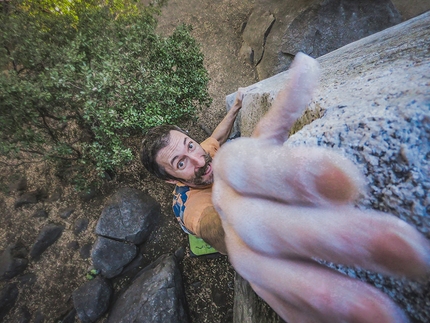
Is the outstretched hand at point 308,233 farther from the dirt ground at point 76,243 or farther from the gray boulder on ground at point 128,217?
the gray boulder on ground at point 128,217

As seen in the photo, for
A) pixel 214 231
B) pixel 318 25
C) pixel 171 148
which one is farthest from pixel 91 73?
pixel 318 25

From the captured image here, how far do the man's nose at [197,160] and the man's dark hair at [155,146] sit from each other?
9.3 inches

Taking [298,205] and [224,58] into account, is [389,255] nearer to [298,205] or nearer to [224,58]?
[298,205]

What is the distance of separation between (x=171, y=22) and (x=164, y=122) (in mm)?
2984

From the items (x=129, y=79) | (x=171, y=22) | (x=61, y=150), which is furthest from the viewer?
(x=171, y=22)

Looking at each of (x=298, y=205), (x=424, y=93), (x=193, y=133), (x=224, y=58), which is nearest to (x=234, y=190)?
(x=298, y=205)

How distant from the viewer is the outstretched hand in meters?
0.51

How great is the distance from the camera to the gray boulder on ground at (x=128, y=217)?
2.84 meters

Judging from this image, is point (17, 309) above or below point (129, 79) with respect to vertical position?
below

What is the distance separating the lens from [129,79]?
2.30 meters

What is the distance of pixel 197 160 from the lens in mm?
2074

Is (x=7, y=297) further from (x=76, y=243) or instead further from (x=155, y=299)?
(x=155, y=299)

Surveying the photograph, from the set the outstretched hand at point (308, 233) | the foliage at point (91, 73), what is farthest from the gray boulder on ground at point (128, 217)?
the outstretched hand at point (308, 233)

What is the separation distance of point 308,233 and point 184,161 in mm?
1626
